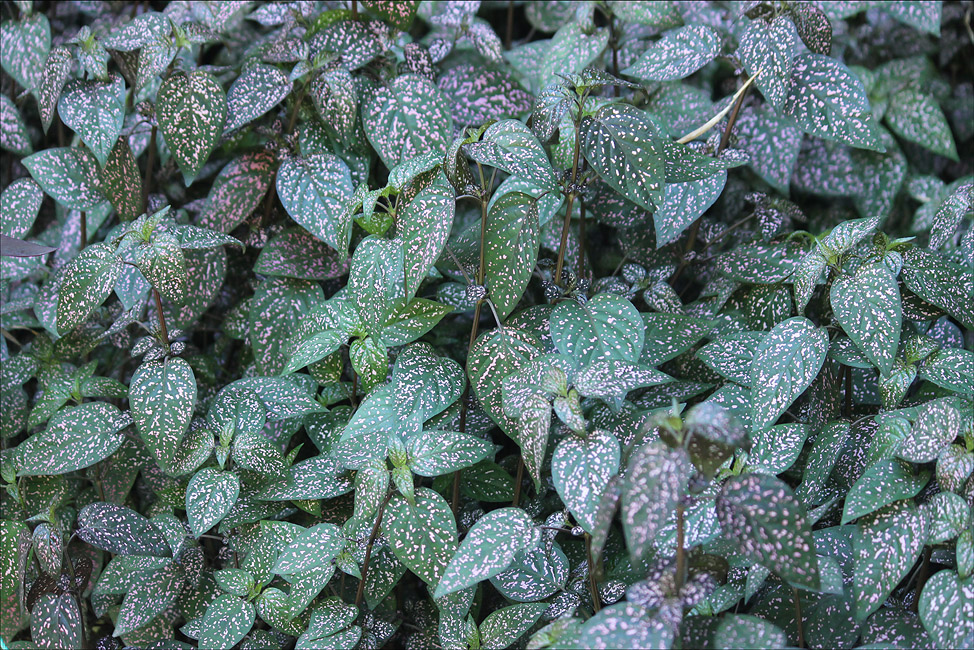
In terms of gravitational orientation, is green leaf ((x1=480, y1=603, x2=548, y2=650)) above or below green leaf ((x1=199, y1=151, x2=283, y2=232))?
below

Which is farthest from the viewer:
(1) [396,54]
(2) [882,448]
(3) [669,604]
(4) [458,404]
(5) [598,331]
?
(1) [396,54]

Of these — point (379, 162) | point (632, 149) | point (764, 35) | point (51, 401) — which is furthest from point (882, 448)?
point (51, 401)

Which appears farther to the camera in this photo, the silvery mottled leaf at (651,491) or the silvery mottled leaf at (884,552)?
the silvery mottled leaf at (884,552)

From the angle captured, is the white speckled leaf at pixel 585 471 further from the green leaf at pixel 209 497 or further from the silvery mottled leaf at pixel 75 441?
the silvery mottled leaf at pixel 75 441

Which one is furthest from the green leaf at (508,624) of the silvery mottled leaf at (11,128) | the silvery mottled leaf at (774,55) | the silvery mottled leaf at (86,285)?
the silvery mottled leaf at (11,128)

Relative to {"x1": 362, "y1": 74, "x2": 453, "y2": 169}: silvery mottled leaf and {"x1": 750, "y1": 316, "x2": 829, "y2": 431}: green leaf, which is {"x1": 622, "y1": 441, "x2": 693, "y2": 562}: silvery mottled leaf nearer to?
{"x1": 750, "y1": 316, "x2": 829, "y2": 431}: green leaf

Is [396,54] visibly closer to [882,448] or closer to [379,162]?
[379,162]

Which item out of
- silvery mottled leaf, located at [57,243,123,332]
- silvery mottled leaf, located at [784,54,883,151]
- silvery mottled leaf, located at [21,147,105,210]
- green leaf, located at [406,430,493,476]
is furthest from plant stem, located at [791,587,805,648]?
silvery mottled leaf, located at [21,147,105,210]
